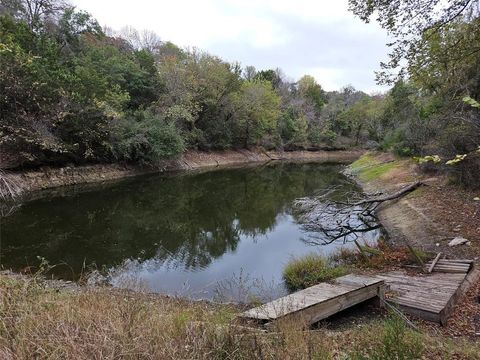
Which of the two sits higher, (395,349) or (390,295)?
(395,349)

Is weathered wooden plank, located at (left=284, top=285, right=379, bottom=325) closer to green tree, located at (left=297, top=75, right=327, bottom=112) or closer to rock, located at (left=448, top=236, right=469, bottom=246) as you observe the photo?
rock, located at (left=448, top=236, right=469, bottom=246)

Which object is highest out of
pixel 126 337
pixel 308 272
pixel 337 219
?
pixel 126 337

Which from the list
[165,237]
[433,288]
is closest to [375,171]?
[165,237]

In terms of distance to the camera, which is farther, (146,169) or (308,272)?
(146,169)

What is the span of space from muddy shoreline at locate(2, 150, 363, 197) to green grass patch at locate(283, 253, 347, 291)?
15949 mm

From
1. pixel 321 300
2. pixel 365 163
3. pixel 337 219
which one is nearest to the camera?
pixel 321 300

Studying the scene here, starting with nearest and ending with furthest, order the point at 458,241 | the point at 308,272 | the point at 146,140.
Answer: the point at 308,272, the point at 458,241, the point at 146,140

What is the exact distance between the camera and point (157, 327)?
12.2ft

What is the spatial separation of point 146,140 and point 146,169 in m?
3.53

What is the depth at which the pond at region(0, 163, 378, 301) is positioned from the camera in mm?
10297

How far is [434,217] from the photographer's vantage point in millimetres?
14000

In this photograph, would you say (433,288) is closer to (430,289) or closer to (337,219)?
(430,289)

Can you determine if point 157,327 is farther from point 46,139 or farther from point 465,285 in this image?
point 46,139

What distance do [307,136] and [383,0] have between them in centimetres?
4949
